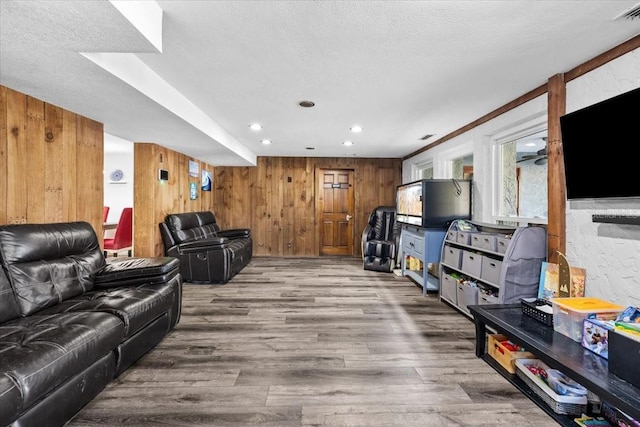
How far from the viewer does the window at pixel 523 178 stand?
3055mm

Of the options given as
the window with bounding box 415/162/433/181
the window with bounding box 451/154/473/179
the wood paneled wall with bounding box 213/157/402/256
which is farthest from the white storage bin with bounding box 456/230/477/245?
the wood paneled wall with bounding box 213/157/402/256

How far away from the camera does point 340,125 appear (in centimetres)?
416

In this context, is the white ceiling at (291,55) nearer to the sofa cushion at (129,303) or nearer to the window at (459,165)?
the window at (459,165)

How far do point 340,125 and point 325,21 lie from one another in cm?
235

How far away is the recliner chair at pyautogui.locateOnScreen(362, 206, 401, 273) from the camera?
5324 millimetres

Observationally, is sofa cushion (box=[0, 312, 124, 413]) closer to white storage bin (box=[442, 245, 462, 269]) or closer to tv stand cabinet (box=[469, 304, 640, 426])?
tv stand cabinet (box=[469, 304, 640, 426])

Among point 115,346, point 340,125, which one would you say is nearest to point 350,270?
point 340,125

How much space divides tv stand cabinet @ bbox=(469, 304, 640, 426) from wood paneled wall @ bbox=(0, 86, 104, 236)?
3.93 meters

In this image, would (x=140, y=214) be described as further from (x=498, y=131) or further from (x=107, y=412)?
(x=498, y=131)

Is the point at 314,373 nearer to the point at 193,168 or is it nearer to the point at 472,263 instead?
the point at 472,263

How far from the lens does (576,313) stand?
1.87 meters

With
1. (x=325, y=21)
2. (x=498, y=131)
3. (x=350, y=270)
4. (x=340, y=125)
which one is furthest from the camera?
(x=350, y=270)

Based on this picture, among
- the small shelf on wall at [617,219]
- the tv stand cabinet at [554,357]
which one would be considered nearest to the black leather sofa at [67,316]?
the tv stand cabinet at [554,357]

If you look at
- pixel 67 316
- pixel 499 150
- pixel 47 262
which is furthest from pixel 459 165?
pixel 47 262
